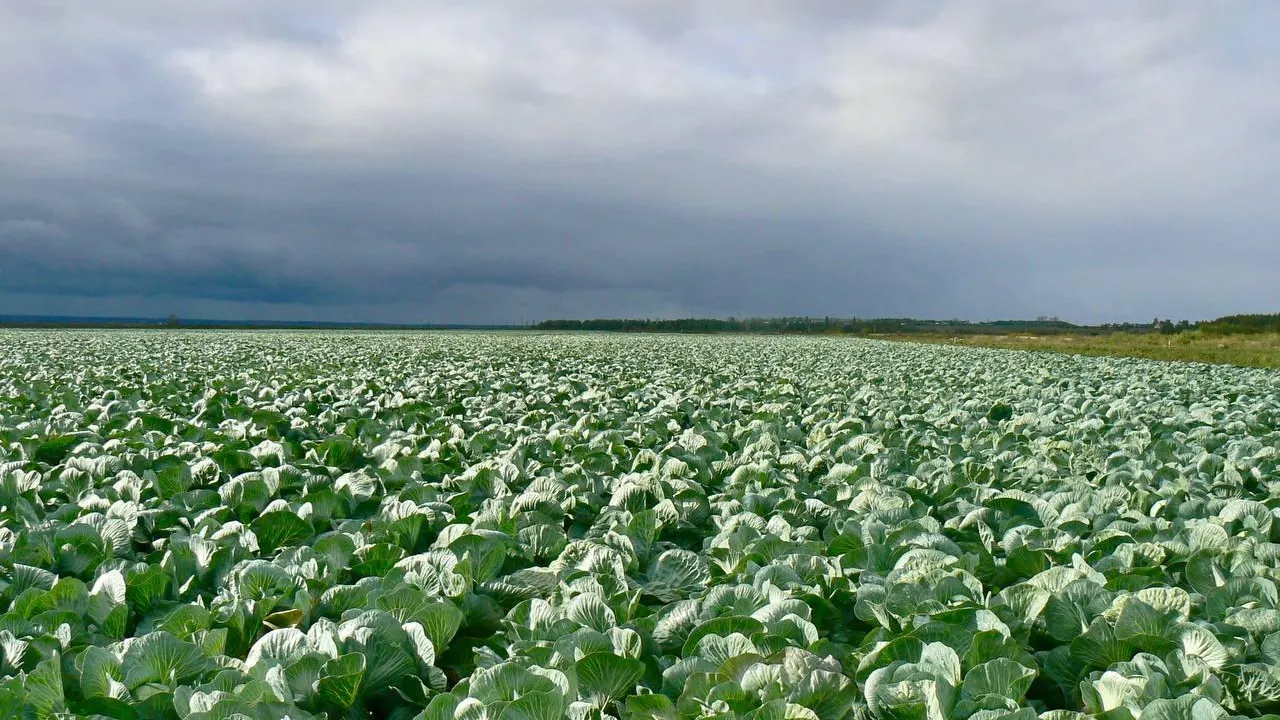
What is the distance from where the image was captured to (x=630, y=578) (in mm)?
3551

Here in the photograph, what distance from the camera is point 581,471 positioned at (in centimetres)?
562

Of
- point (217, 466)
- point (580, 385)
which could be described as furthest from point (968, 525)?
point (580, 385)

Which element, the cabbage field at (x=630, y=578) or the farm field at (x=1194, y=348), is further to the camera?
the farm field at (x=1194, y=348)

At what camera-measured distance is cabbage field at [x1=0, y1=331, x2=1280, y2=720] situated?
7.52 feet

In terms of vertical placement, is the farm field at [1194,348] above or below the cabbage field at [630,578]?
above

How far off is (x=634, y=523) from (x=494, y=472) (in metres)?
1.56

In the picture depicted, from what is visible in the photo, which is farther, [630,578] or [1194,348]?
[1194,348]

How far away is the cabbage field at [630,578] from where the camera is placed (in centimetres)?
229

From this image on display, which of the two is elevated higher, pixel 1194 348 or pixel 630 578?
pixel 1194 348

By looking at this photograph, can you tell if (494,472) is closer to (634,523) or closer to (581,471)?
(581,471)

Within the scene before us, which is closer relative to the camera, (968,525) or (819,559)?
(819,559)

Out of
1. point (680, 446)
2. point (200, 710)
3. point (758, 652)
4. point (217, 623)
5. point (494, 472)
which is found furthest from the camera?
point (680, 446)

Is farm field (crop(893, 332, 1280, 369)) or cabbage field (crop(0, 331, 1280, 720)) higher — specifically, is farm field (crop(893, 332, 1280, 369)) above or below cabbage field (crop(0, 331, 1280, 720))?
above

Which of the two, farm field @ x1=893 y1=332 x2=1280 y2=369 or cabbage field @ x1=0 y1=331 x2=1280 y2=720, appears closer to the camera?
cabbage field @ x1=0 y1=331 x2=1280 y2=720
